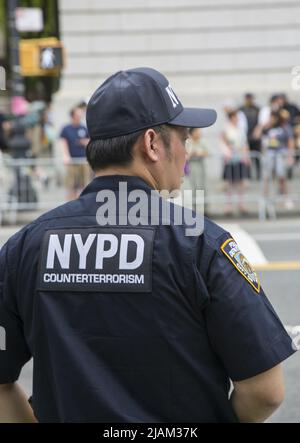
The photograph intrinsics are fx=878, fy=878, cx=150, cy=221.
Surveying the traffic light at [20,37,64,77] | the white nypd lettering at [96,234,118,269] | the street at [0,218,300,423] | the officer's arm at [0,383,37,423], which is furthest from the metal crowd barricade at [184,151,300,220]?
the white nypd lettering at [96,234,118,269]

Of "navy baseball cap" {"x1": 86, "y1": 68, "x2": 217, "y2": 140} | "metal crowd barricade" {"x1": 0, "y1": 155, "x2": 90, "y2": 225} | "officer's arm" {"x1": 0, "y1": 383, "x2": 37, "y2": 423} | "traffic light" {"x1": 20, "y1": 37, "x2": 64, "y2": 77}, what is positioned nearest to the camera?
"navy baseball cap" {"x1": 86, "y1": 68, "x2": 217, "y2": 140}

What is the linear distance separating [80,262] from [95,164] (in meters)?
0.27

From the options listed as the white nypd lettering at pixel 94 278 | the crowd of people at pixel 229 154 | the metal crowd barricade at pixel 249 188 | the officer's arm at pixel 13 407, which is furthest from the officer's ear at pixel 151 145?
the metal crowd barricade at pixel 249 188

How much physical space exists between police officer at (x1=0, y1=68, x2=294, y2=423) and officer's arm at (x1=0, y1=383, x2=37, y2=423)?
14 centimetres

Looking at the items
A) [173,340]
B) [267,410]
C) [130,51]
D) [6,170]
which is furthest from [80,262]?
[130,51]

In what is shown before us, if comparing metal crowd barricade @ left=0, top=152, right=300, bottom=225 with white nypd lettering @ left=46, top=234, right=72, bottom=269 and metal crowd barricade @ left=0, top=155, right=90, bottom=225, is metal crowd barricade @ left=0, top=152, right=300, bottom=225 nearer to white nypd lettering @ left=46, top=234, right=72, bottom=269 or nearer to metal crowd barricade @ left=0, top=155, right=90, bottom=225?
metal crowd barricade @ left=0, top=155, right=90, bottom=225

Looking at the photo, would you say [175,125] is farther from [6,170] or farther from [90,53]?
[90,53]

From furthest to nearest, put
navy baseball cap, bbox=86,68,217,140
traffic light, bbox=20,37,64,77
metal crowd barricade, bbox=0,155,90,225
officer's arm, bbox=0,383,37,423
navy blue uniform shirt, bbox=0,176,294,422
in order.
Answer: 1. traffic light, bbox=20,37,64,77
2. metal crowd barricade, bbox=0,155,90,225
3. officer's arm, bbox=0,383,37,423
4. navy baseball cap, bbox=86,68,217,140
5. navy blue uniform shirt, bbox=0,176,294,422

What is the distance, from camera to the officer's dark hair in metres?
2.18

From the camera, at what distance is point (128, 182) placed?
7.19 ft

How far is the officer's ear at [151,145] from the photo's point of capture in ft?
7.14

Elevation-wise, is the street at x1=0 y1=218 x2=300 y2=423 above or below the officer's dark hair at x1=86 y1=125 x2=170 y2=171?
below

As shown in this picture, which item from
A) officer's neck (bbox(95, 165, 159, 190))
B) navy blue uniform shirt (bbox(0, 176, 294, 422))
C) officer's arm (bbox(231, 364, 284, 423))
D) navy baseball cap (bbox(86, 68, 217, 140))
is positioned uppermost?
navy baseball cap (bbox(86, 68, 217, 140))

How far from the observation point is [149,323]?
2062 mm
